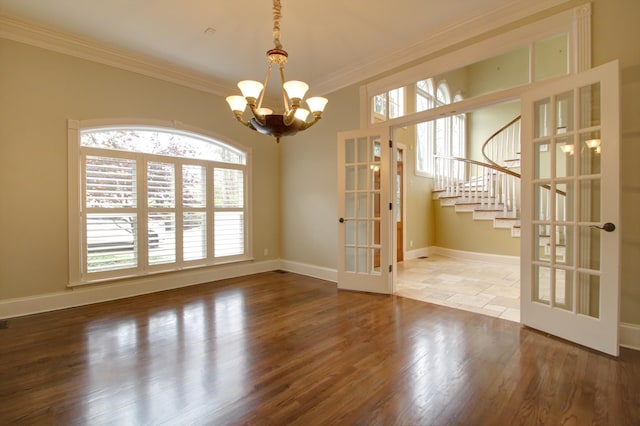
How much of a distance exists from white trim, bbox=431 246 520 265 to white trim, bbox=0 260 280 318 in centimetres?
466

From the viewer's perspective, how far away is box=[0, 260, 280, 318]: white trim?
3.38m

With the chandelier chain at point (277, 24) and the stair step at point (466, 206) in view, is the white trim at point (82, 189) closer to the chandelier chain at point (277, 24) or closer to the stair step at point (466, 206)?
the chandelier chain at point (277, 24)

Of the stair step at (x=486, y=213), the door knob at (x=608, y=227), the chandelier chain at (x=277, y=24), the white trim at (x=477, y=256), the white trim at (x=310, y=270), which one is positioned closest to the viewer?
the door knob at (x=608, y=227)

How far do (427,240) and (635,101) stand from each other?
17.6 feet

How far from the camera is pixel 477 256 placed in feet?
22.4

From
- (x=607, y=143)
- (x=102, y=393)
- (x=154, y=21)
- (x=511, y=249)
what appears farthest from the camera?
(x=511, y=249)

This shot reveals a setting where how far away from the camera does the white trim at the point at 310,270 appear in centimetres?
491

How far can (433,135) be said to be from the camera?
7.60 metres

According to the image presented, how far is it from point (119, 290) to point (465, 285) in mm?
4995

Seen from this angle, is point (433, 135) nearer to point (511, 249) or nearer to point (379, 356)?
point (511, 249)

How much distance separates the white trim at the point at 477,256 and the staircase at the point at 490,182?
53 centimetres

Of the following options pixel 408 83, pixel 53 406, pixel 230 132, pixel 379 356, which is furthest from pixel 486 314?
pixel 230 132

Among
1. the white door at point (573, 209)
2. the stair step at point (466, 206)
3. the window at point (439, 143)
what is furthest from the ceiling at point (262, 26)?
the stair step at point (466, 206)

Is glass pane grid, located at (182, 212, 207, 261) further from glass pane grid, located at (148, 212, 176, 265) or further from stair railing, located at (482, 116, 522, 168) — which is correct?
stair railing, located at (482, 116, 522, 168)
